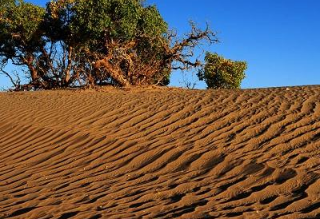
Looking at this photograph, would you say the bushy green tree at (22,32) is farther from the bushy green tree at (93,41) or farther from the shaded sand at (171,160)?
the shaded sand at (171,160)

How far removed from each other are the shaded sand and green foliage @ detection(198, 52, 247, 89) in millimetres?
14898

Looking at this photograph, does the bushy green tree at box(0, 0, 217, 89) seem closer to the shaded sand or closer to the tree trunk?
the tree trunk

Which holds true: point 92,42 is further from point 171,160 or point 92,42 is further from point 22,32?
point 171,160

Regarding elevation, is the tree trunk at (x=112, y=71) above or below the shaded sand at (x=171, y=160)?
above

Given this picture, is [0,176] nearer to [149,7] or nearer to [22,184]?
[22,184]

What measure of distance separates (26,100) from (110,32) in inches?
244

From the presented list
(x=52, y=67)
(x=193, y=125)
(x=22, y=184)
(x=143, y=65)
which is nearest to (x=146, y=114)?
(x=193, y=125)

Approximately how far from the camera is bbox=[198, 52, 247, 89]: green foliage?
25594 millimetres

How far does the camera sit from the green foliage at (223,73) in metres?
25.6

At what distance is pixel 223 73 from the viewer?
84.2 feet

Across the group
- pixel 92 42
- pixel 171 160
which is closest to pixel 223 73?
pixel 92 42

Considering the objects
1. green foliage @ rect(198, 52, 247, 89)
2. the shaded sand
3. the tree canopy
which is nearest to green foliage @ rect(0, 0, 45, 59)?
the tree canopy

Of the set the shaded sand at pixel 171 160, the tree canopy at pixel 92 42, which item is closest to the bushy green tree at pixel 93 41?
the tree canopy at pixel 92 42

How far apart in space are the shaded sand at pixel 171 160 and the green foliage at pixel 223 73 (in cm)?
1490
